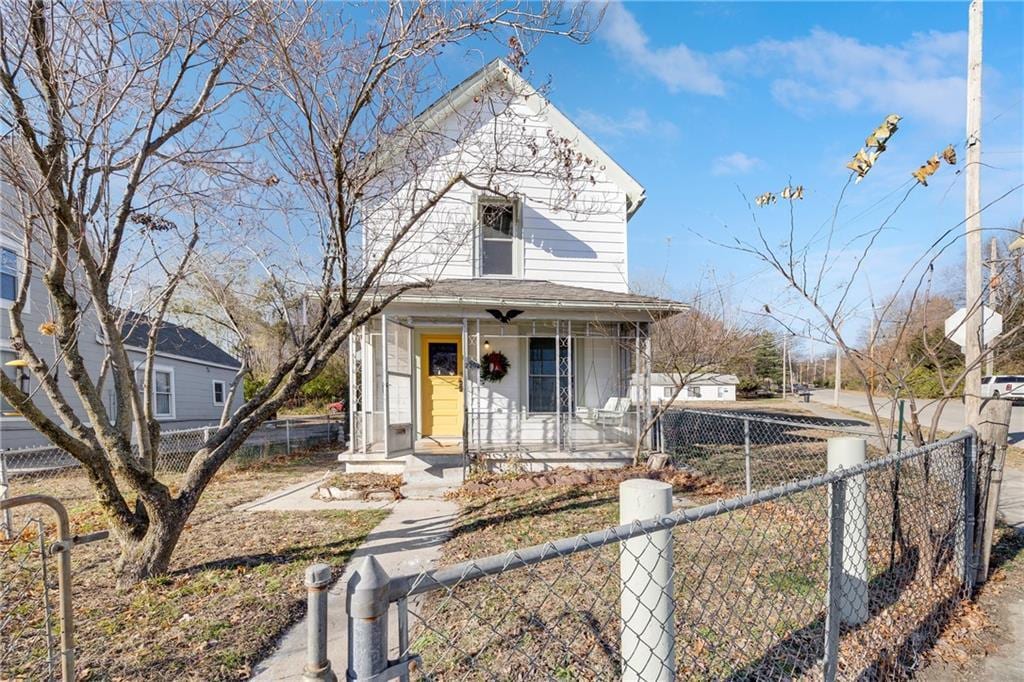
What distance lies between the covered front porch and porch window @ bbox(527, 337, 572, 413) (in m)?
0.02

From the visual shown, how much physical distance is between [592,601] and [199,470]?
345 centimetres

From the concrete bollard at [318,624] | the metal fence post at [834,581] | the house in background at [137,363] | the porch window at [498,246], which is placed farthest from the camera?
the porch window at [498,246]

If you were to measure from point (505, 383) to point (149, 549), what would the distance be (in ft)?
20.2

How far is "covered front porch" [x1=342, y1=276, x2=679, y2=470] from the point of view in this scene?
7.93 meters

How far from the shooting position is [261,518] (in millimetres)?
5840

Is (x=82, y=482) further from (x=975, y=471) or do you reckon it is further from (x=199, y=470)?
(x=975, y=471)

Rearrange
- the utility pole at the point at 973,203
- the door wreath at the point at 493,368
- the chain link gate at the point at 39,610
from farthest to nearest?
1. the door wreath at the point at 493,368
2. the utility pole at the point at 973,203
3. the chain link gate at the point at 39,610

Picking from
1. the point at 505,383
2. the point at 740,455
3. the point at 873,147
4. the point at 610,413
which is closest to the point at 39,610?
the point at 873,147

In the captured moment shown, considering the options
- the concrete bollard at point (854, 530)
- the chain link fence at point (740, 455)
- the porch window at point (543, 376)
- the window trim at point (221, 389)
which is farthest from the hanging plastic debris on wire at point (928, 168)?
the window trim at point (221, 389)

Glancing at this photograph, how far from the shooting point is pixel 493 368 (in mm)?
9203

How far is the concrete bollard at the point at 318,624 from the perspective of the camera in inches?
36.4

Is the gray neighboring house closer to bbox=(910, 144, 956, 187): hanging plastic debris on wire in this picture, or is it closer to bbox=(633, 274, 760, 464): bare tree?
bbox=(910, 144, 956, 187): hanging plastic debris on wire

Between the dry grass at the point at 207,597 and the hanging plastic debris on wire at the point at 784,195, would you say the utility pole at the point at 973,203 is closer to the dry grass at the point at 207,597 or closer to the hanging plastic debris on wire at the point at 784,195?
the hanging plastic debris on wire at the point at 784,195

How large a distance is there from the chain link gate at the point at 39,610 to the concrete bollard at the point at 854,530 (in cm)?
410
